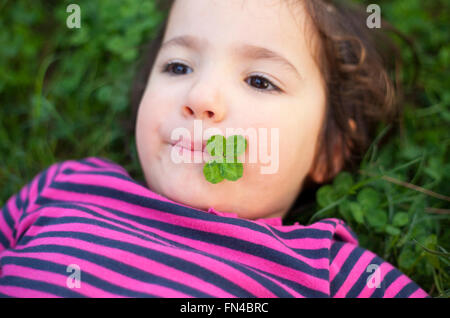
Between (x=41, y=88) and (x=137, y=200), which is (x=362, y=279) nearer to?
(x=137, y=200)

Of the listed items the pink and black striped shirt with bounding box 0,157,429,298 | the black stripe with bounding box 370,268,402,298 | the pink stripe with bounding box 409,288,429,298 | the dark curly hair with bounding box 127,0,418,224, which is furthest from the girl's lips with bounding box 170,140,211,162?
the pink stripe with bounding box 409,288,429,298

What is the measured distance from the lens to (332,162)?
2.02m

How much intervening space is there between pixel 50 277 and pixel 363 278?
119 cm

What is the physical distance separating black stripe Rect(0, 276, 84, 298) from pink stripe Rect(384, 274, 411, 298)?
1.16 metres

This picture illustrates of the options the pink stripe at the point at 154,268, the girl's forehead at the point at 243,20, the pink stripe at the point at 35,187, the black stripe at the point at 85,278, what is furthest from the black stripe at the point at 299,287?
the pink stripe at the point at 35,187

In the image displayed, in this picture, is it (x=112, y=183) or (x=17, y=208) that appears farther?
(x=17, y=208)

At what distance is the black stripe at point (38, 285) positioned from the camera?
135 centimetres

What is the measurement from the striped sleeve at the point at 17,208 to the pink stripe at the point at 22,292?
36cm

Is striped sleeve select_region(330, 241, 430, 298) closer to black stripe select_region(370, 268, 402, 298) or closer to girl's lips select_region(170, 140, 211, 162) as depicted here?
black stripe select_region(370, 268, 402, 298)

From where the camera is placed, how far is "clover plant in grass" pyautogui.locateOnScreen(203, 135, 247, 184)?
1.49 m

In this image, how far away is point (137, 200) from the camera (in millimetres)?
1618

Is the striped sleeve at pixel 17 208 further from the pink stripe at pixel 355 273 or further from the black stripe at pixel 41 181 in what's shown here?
the pink stripe at pixel 355 273

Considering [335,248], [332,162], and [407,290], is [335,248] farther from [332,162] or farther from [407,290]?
[332,162]

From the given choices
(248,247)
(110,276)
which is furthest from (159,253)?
(248,247)
